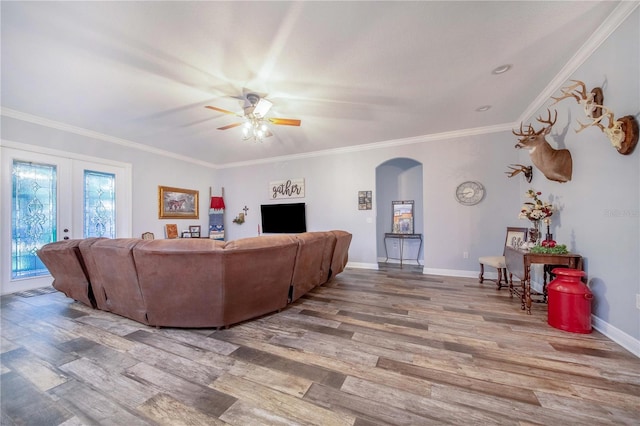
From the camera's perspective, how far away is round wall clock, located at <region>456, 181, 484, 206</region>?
4.33m

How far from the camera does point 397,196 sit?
6191 millimetres

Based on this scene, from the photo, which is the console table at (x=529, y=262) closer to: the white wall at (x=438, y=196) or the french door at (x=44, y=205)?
the white wall at (x=438, y=196)

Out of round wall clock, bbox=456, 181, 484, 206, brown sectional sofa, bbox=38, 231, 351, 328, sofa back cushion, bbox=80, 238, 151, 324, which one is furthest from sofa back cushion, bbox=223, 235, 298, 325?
round wall clock, bbox=456, 181, 484, 206

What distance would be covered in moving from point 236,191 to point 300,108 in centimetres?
403

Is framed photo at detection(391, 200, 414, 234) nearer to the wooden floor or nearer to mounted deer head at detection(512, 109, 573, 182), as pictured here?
mounted deer head at detection(512, 109, 573, 182)

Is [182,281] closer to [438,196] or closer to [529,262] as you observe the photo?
[529,262]

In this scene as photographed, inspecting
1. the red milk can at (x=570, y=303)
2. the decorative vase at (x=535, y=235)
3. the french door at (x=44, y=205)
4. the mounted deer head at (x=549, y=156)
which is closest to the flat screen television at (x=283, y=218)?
the french door at (x=44, y=205)

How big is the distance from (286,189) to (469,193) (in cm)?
409

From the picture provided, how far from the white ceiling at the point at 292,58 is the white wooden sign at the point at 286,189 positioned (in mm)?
2192

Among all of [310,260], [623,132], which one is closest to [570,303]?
[623,132]

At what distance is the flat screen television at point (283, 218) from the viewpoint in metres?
5.88

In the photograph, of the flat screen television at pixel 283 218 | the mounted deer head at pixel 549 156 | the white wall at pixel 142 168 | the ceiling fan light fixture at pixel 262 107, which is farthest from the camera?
the flat screen television at pixel 283 218

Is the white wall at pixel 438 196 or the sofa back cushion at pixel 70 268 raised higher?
the white wall at pixel 438 196

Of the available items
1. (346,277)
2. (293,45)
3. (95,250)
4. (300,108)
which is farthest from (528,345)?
(95,250)
